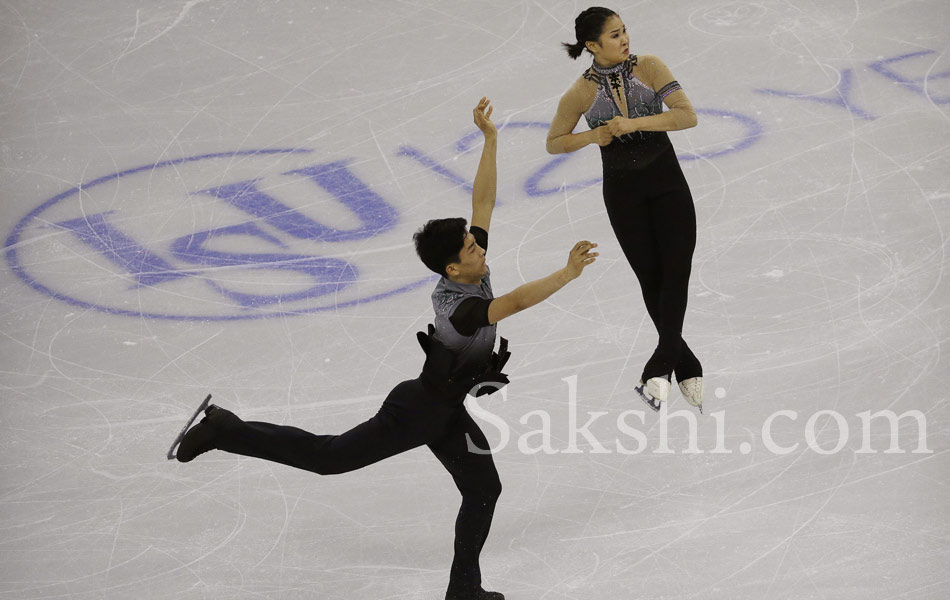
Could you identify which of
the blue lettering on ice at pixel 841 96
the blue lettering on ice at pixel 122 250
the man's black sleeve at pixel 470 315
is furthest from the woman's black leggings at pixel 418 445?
the blue lettering on ice at pixel 841 96

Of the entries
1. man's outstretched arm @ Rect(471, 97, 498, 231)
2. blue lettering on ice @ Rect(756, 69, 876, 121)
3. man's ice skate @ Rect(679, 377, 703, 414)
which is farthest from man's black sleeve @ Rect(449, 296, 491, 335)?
blue lettering on ice @ Rect(756, 69, 876, 121)

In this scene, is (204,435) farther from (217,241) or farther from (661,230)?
(217,241)

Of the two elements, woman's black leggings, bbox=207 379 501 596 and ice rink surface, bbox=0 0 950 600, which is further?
ice rink surface, bbox=0 0 950 600

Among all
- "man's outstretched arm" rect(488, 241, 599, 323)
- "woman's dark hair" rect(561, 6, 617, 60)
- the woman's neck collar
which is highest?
"woman's dark hair" rect(561, 6, 617, 60)

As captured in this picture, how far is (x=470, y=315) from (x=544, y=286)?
1.06ft

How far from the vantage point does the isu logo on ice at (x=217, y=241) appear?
714 cm

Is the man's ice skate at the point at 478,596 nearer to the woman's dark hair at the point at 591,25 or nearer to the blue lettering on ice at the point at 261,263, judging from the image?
the woman's dark hair at the point at 591,25

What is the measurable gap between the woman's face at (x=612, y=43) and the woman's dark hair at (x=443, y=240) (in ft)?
3.15

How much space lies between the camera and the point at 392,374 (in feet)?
20.9

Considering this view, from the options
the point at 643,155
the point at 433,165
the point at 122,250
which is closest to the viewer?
the point at 643,155

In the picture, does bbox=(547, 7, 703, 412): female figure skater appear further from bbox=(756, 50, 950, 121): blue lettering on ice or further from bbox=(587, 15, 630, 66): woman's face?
bbox=(756, 50, 950, 121): blue lettering on ice

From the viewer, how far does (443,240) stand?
4613mm

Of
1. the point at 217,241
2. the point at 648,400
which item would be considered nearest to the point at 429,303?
the point at 217,241

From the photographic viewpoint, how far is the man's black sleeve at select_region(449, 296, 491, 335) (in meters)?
4.59
